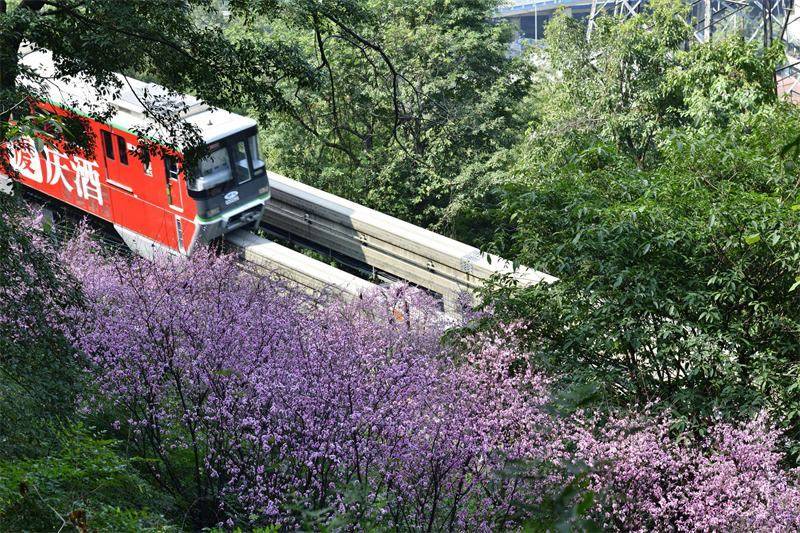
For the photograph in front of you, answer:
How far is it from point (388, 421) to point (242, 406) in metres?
1.27

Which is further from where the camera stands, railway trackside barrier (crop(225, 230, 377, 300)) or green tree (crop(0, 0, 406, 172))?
railway trackside barrier (crop(225, 230, 377, 300))

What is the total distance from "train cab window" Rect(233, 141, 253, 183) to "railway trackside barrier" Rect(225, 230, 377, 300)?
3.80ft

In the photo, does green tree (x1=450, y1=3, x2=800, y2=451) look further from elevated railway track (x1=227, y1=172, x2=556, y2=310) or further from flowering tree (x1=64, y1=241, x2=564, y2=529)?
elevated railway track (x1=227, y1=172, x2=556, y2=310)

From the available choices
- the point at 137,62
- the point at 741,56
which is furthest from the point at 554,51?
the point at 137,62

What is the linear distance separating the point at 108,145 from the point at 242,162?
2488mm

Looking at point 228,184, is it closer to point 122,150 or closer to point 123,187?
point 122,150

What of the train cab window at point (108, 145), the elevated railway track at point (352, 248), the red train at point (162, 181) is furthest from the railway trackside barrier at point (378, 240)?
the train cab window at point (108, 145)

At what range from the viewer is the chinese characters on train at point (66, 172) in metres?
16.4

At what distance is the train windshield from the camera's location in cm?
1469

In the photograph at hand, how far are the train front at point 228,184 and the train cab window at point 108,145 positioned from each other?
75.0 inches

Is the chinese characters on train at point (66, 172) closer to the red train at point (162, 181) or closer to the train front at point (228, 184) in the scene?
the red train at point (162, 181)

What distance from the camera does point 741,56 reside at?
41.2ft

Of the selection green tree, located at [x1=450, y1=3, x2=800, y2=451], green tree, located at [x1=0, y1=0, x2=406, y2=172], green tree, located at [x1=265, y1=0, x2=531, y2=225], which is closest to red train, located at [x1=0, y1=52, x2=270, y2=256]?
green tree, located at [x1=265, y1=0, x2=531, y2=225]

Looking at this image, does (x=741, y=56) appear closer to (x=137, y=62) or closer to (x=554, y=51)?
(x=554, y=51)
